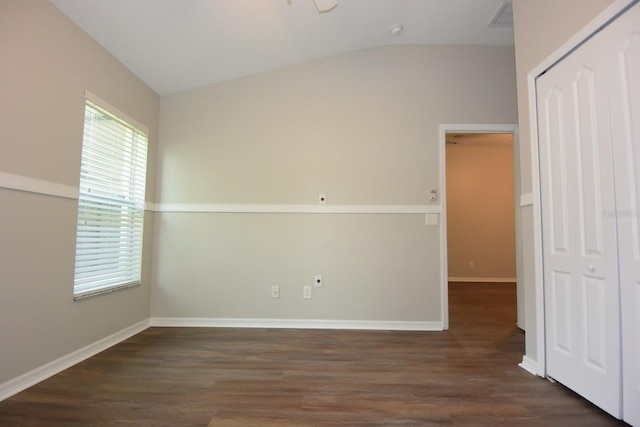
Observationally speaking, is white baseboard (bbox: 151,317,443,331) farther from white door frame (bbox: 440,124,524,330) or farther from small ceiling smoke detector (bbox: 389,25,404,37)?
small ceiling smoke detector (bbox: 389,25,404,37)

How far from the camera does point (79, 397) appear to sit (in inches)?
69.4

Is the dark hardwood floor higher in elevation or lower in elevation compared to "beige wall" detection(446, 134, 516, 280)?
lower

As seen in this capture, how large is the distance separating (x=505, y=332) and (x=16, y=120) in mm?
4269

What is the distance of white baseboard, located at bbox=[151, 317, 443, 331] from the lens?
3068 mm

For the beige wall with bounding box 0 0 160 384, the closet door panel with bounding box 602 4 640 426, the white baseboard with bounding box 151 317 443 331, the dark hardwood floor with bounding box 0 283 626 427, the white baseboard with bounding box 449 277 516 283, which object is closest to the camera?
the closet door panel with bounding box 602 4 640 426

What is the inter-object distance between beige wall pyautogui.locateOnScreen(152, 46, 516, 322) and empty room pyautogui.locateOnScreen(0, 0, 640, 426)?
2 cm

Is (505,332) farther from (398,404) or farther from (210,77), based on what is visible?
(210,77)

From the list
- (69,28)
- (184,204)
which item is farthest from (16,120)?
(184,204)

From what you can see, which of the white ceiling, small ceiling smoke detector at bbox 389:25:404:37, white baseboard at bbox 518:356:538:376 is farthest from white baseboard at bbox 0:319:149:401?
small ceiling smoke detector at bbox 389:25:404:37

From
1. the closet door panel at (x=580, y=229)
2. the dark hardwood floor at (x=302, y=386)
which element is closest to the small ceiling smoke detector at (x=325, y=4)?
the closet door panel at (x=580, y=229)

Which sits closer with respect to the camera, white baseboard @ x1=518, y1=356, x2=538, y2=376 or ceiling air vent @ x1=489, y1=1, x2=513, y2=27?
white baseboard @ x1=518, y1=356, x2=538, y2=376

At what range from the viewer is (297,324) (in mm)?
3086

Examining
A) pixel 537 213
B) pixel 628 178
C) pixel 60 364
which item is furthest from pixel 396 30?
pixel 60 364

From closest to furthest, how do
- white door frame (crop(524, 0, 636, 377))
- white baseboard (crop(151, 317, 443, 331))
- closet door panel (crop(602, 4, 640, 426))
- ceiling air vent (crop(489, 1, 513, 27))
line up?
closet door panel (crop(602, 4, 640, 426)) → white door frame (crop(524, 0, 636, 377)) → ceiling air vent (crop(489, 1, 513, 27)) → white baseboard (crop(151, 317, 443, 331))
